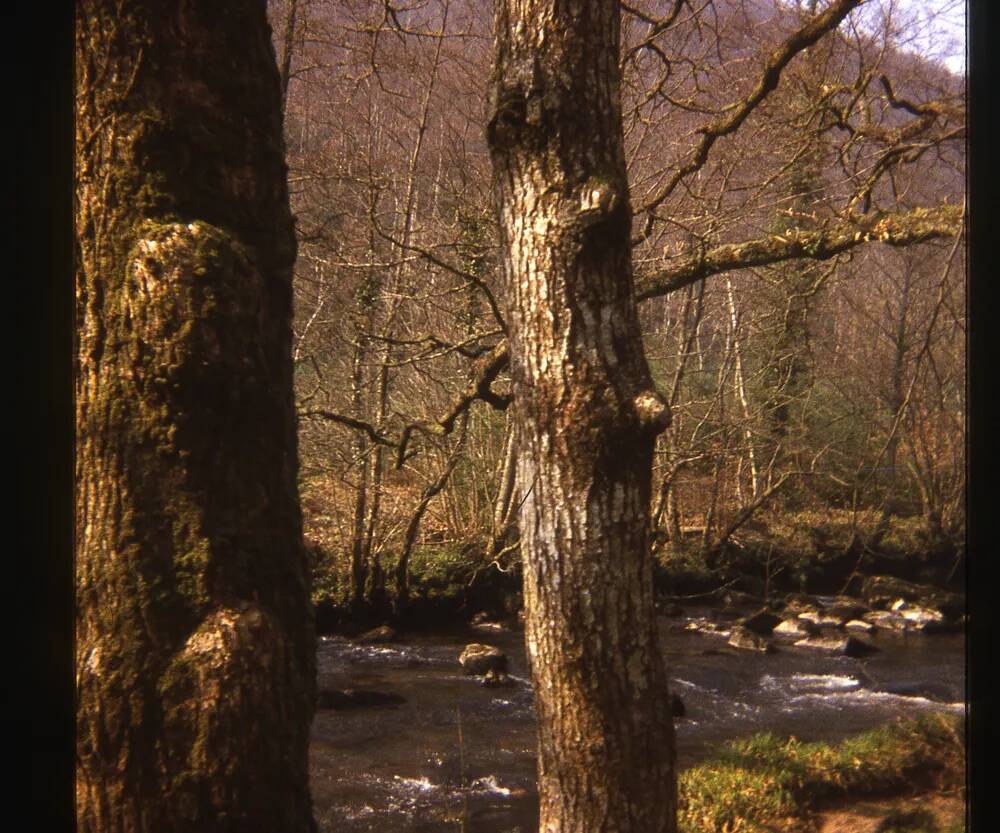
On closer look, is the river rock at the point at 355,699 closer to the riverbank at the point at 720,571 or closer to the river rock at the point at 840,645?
the riverbank at the point at 720,571

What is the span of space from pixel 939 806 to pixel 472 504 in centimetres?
783

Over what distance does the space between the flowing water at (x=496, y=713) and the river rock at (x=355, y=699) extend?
10cm

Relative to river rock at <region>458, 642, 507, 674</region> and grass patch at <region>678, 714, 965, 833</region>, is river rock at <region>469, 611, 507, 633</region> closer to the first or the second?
river rock at <region>458, 642, 507, 674</region>

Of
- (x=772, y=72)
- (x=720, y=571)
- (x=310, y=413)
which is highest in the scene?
(x=772, y=72)

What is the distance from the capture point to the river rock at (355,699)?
29.9ft

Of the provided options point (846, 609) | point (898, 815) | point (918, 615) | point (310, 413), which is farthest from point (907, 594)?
point (310, 413)

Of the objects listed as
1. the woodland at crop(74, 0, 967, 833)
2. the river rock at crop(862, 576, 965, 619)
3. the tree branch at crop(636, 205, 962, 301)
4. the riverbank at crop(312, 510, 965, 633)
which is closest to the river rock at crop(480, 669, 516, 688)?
the riverbank at crop(312, 510, 965, 633)

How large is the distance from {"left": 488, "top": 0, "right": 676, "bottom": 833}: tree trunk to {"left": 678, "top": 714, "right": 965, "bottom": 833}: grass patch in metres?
2.85

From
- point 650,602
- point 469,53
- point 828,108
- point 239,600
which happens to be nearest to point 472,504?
point 469,53

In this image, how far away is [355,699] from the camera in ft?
30.3

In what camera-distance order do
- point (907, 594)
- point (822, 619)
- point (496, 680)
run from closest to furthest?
point (496, 680), point (822, 619), point (907, 594)

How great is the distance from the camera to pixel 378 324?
12.4 m

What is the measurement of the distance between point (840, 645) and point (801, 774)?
5159mm

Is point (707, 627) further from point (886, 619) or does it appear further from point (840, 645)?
point (886, 619)
